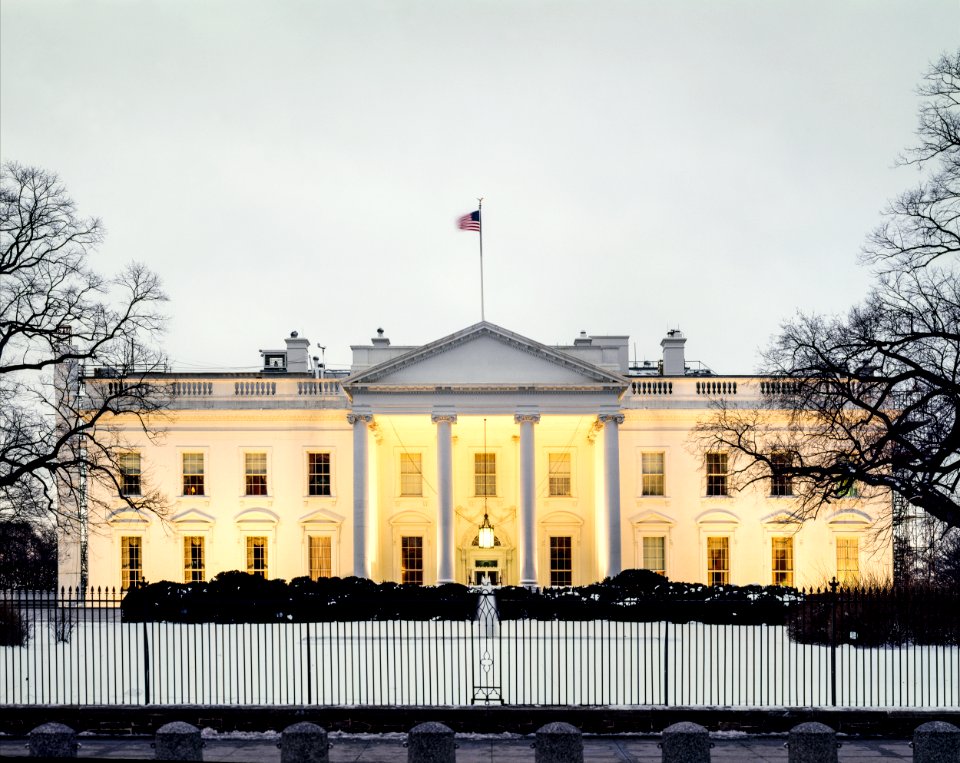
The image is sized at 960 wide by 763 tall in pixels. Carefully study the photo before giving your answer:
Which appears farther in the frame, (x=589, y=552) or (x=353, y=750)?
(x=589, y=552)

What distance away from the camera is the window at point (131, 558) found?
143ft

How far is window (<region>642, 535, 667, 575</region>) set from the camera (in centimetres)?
4441

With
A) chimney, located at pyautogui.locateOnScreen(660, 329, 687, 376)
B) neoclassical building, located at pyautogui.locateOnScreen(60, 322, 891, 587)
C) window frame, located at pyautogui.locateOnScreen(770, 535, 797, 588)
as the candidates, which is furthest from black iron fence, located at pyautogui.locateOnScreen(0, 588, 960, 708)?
chimney, located at pyautogui.locateOnScreen(660, 329, 687, 376)

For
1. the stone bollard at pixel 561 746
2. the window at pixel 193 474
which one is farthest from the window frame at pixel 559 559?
the stone bollard at pixel 561 746

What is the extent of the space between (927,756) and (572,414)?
3026cm

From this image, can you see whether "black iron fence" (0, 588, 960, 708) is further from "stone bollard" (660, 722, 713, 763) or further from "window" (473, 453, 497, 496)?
"window" (473, 453, 497, 496)

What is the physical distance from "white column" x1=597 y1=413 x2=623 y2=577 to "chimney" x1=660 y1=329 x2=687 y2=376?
28.6ft

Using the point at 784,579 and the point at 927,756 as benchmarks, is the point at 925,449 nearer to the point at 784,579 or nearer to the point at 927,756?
the point at 927,756

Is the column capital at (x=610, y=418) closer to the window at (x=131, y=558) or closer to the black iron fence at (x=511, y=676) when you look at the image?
the black iron fence at (x=511, y=676)

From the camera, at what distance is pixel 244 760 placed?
13.5 metres

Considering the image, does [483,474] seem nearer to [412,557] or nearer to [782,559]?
[412,557]

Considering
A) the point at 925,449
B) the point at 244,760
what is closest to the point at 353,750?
the point at 244,760

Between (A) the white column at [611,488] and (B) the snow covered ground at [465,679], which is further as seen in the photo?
(A) the white column at [611,488]

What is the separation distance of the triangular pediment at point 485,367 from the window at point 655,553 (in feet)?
28.0
